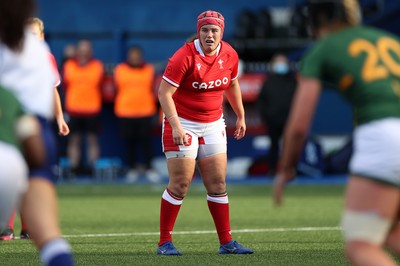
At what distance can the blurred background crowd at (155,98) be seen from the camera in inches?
838

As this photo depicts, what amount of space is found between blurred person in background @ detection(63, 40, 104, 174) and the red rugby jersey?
11.8 metres

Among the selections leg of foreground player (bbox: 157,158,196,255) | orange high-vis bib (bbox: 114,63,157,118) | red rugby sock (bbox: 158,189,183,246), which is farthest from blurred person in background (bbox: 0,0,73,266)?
orange high-vis bib (bbox: 114,63,157,118)

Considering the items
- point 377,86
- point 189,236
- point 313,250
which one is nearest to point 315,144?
point 189,236

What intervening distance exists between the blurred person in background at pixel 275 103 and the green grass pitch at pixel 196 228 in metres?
1.83

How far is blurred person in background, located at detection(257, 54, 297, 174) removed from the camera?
2106 cm

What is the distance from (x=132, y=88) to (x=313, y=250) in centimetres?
1209

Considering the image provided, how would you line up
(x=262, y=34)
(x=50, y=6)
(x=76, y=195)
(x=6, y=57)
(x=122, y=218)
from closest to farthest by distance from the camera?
(x=6, y=57) → (x=122, y=218) → (x=76, y=195) → (x=262, y=34) → (x=50, y=6)

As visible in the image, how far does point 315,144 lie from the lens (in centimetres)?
2120

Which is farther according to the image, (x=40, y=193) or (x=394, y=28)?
(x=394, y=28)

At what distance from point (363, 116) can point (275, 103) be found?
51.0ft

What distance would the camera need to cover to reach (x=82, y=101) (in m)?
21.5

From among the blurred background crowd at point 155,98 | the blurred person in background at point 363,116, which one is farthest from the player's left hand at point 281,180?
the blurred background crowd at point 155,98

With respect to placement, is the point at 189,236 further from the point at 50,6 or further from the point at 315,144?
the point at 50,6

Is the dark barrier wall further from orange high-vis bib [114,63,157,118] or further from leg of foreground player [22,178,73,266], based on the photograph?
leg of foreground player [22,178,73,266]
